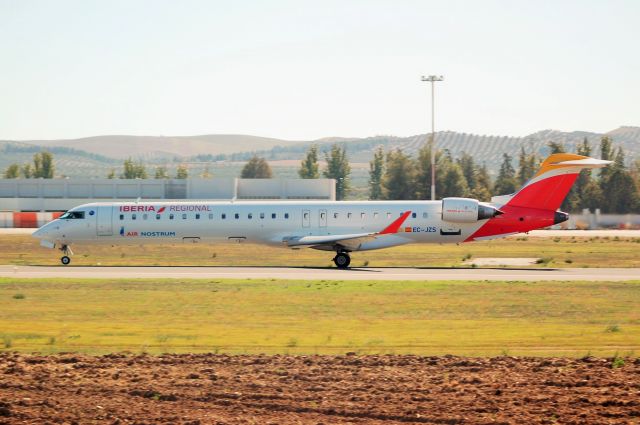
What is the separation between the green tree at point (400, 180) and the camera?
103875 mm

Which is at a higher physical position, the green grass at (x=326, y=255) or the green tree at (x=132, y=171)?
the green tree at (x=132, y=171)

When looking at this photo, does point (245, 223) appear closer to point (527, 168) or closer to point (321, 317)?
point (321, 317)

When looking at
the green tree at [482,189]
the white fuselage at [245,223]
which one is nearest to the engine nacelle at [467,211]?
the white fuselage at [245,223]

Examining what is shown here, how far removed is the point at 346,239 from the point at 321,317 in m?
16.1

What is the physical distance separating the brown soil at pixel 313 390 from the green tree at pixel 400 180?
287 ft

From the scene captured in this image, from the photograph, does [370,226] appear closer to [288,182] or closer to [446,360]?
[446,360]

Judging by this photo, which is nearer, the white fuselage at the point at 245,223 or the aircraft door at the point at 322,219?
the white fuselage at the point at 245,223

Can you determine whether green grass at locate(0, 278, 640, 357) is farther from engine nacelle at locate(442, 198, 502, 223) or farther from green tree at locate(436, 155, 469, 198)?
green tree at locate(436, 155, 469, 198)

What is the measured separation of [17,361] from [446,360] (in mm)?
8027

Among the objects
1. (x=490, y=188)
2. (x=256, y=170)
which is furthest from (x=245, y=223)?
(x=256, y=170)

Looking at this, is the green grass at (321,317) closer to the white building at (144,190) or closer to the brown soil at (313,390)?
the brown soil at (313,390)

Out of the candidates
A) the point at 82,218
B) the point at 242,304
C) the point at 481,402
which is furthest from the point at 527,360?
the point at 82,218

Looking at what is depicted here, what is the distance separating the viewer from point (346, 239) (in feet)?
128

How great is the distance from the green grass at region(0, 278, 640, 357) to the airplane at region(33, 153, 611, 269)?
8.56 m
